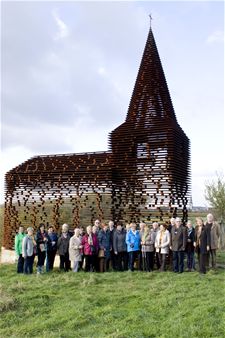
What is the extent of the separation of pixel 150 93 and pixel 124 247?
6819mm

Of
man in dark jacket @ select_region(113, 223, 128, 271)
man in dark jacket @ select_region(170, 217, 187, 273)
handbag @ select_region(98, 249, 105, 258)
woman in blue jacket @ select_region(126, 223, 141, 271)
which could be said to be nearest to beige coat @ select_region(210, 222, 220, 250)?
man in dark jacket @ select_region(170, 217, 187, 273)

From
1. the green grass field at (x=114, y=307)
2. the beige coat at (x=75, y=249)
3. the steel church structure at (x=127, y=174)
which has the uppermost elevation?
the steel church structure at (x=127, y=174)

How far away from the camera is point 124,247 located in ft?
44.5

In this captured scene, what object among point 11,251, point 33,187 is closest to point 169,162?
point 33,187

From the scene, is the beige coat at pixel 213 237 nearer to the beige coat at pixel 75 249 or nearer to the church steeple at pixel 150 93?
the beige coat at pixel 75 249

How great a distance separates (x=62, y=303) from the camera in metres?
8.74

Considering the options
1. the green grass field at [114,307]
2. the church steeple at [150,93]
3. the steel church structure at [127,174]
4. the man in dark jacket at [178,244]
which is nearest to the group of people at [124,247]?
the man in dark jacket at [178,244]

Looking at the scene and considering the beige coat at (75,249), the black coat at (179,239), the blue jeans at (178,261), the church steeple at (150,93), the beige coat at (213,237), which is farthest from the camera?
the church steeple at (150,93)

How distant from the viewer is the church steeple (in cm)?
1705

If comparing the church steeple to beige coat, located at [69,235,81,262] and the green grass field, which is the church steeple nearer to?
beige coat, located at [69,235,81,262]

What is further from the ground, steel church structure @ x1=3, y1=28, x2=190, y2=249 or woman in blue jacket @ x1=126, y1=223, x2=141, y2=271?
steel church structure @ x1=3, y1=28, x2=190, y2=249

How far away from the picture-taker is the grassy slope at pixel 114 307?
693 centimetres

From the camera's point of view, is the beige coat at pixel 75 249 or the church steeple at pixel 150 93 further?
the church steeple at pixel 150 93

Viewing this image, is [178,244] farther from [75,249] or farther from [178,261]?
[75,249]
